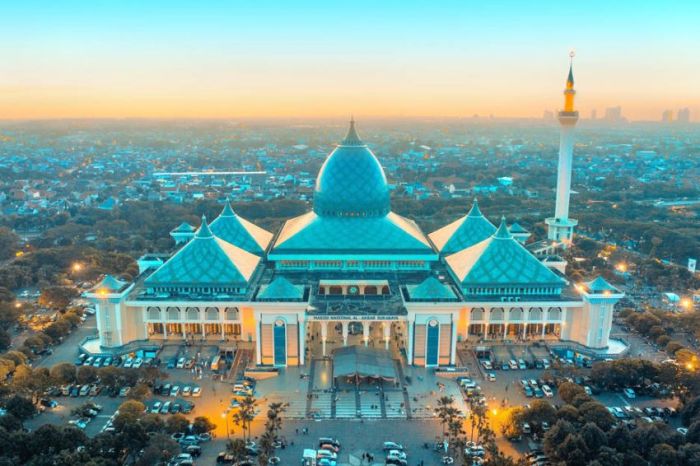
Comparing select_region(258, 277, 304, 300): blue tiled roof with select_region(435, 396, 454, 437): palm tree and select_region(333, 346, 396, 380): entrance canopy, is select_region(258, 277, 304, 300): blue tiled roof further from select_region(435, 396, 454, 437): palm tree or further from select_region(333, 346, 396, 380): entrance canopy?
select_region(435, 396, 454, 437): palm tree

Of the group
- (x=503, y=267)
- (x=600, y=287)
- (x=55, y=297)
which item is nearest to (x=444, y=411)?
(x=503, y=267)

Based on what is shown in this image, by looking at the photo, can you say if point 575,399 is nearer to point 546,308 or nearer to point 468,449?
point 468,449

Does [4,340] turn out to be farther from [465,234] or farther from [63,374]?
[465,234]

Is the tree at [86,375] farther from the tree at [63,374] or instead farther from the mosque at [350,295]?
the mosque at [350,295]

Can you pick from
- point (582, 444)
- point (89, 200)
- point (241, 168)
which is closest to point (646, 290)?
point (582, 444)

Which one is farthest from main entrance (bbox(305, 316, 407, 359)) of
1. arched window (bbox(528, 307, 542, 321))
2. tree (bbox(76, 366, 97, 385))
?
tree (bbox(76, 366, 97, 385))

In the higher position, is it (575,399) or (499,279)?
(499,279)

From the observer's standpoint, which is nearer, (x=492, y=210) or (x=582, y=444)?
(x=582, y=444)
